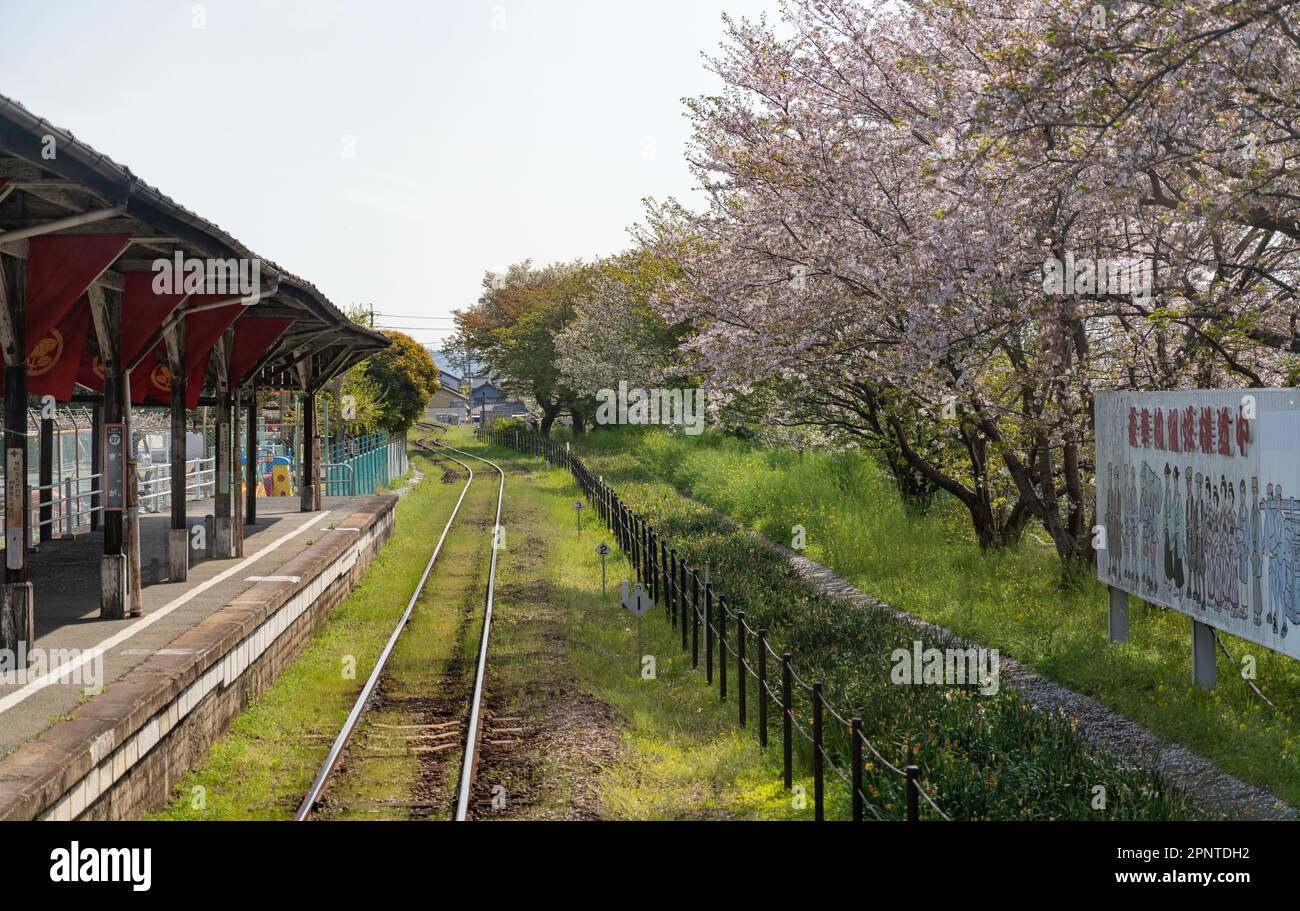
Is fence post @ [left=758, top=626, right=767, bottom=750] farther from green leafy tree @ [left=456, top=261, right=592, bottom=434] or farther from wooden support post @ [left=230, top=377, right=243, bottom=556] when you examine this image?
green leafy tree @ [left=456, top=261, right=592, bottom=434]

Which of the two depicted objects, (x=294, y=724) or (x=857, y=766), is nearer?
(x=857, y=766)

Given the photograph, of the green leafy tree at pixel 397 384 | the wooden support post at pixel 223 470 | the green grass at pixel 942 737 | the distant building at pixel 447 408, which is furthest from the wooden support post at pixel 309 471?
the distant building at pixel 447 408

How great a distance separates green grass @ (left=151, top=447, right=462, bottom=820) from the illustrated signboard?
7442mm

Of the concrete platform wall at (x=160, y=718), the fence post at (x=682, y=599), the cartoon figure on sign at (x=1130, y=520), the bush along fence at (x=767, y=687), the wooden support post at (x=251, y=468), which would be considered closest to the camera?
the concrete platform wall at (x=160, y=718)

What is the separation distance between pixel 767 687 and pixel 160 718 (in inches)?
194

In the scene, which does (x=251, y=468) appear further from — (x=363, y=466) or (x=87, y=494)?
(x=363, y=466)

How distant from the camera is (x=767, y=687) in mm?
10805

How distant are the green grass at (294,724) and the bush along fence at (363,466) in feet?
40.7

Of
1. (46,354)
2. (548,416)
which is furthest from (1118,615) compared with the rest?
(548,416)

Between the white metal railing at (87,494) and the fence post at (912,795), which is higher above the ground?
the white metal railing at (87,494)

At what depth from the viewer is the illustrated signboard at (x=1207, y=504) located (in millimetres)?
9008

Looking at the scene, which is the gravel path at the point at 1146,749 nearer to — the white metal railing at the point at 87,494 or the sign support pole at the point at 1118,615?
the sign support pole at the point at 1118,615

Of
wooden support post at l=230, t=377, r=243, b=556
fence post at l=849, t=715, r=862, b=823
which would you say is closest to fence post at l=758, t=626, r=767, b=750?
fence post at l=849, t=715, r=862, b=823

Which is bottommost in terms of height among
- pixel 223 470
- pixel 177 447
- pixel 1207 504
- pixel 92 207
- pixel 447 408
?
pixel 1207 504
